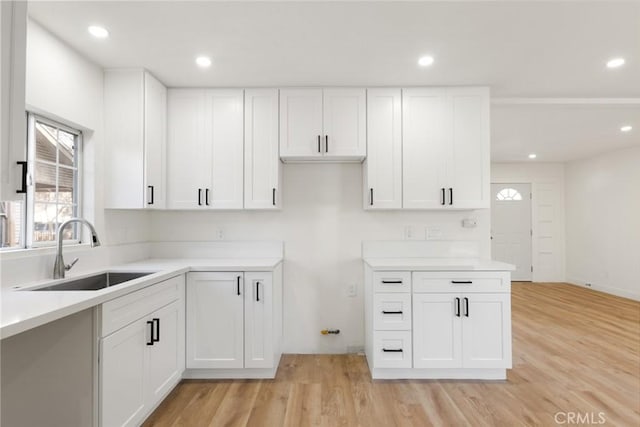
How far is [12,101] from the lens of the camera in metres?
Result: 1.19

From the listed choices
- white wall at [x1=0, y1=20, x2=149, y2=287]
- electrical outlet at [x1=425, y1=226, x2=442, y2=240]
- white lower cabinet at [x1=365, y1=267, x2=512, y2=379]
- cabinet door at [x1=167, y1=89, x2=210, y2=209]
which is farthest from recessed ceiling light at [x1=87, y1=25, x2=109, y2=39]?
electrical outlet at [x1=425, y1=226, x2=442, y2=240]

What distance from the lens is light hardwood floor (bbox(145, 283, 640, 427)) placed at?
210 cm

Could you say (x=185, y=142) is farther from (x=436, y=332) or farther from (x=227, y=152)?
(x=436, y=332)

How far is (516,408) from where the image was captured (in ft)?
7.25

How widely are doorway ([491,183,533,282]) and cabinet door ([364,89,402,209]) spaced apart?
4.68 metres

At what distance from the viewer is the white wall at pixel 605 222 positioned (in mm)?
5270

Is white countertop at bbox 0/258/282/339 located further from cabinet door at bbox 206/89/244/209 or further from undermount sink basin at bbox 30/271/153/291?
cabinet door at bbox 206/89/244/209

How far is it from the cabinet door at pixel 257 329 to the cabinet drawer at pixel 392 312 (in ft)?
2.84

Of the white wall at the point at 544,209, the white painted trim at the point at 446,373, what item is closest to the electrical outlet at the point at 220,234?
the white painted trim at the point at 446,373

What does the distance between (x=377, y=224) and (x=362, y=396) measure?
4.98 ft

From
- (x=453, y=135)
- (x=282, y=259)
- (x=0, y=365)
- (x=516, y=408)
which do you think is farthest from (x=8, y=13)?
(x=516, y=408)

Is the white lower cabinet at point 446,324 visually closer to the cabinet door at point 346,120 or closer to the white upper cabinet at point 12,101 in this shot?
the cabinet door at point 346,120

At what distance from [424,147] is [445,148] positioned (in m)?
0.19

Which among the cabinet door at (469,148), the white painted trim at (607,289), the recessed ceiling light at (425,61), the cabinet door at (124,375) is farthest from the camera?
the white painted trim at (607,289)
